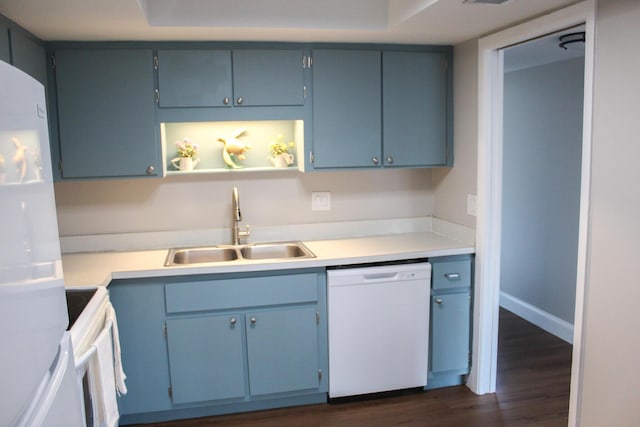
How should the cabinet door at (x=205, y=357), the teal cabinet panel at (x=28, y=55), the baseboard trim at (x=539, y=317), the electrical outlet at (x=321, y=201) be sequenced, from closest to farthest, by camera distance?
the teal cabinet panel at (x=28, y=55) → the cabinet door at (x=205, y=357) → the electrical outlet at (x=321, y=201) → the baseboard trim at (x=539, y=317)

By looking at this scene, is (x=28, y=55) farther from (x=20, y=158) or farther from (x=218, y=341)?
(x=20, y=158)

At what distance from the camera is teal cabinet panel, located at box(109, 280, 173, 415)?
265 cm

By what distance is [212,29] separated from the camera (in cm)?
257

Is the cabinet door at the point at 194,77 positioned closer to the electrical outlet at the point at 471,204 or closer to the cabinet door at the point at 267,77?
the cabinet door at the point at 267,77

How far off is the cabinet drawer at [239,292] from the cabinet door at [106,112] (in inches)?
28.1

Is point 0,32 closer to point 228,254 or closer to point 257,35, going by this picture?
point 257,35

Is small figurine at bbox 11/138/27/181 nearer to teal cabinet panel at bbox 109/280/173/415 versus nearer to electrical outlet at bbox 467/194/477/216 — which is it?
teal cabinet panel at bbox 109/280/173/415

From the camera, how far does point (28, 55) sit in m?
2.47

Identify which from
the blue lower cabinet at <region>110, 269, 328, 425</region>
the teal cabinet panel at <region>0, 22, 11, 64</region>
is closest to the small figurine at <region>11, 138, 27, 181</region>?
the teal cabinet panel at <region>0, 22, 11, 64</region>

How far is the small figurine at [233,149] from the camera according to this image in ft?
10.3

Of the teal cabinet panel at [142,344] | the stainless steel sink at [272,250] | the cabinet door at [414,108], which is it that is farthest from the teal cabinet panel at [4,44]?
the cabinet door at [414,108]

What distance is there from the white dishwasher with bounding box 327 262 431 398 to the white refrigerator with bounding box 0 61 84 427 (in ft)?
6.25

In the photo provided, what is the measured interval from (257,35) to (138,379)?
74.7 inches

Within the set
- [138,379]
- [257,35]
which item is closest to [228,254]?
[138,379]
